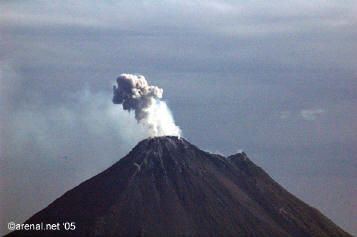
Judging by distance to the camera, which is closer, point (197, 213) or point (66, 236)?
point (66, 236)

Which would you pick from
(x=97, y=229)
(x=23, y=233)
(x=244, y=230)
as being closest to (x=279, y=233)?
(x=244, y=230)

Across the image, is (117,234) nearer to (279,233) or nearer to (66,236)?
(66,236)

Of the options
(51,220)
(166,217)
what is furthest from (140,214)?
(51,220)

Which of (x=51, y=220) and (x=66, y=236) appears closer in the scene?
(x=66, y=236)

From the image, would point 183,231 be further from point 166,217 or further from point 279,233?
point 279,233

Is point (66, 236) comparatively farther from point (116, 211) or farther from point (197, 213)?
point (197, 213)

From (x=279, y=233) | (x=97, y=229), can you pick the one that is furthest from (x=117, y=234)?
(x=279, y=233)

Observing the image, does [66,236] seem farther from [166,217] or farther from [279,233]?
[279,233]
